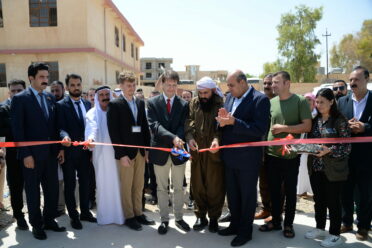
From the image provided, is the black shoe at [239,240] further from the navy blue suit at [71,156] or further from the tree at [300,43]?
the tree at [300,43]

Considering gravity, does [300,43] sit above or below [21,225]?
above

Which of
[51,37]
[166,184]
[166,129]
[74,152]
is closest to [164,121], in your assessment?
[166,129]

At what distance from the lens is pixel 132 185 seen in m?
4.47

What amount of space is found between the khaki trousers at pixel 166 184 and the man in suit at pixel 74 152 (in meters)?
→ 1.16

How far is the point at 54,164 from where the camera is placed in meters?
4.18

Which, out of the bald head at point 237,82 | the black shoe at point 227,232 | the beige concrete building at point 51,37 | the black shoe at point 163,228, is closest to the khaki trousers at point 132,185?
the black shoe at point 163,228

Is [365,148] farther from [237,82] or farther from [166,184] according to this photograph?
[166,184]

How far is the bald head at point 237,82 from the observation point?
12.3 feet

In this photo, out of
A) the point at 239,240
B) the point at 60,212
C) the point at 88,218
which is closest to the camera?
the point at 239,240

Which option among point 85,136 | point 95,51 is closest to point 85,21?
point 95,51

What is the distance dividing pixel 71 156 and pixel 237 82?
2.62m

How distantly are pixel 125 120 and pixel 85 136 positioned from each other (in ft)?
2.34

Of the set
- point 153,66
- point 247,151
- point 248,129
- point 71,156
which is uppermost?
point 153,66

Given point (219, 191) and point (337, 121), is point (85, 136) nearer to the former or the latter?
point (219, 191)
